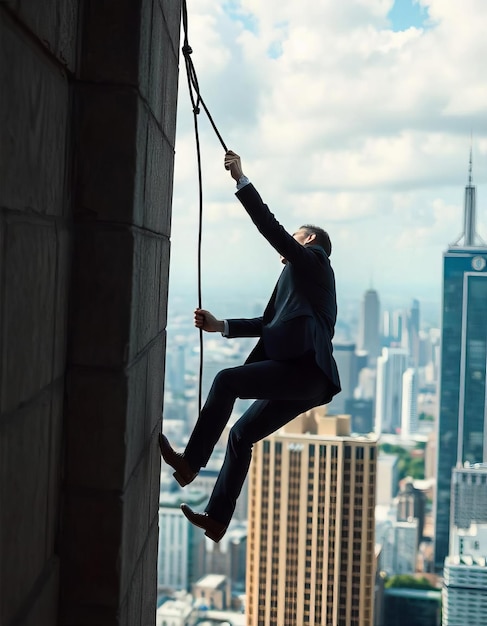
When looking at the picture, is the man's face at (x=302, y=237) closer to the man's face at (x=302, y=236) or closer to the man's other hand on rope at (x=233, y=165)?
the man's face at (x=302, y=236)

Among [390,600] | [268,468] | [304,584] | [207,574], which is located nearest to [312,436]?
[268,468]

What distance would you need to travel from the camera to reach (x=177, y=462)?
2.11m

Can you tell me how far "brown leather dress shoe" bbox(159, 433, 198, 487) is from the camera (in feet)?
6.90

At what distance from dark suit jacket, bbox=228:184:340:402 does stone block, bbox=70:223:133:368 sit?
25.0 inches

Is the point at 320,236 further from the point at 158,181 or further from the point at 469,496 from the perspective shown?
the point at 469,496

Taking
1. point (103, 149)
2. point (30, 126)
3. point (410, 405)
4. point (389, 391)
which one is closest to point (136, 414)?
point (103, 149)

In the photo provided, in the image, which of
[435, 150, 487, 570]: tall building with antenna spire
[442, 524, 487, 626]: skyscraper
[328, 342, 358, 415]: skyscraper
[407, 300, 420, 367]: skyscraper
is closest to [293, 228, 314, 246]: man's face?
[442, 524, 487, 626]: skyscraper

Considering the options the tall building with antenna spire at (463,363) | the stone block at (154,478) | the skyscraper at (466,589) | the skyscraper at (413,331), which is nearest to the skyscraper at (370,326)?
the skyscraper at (413,331)

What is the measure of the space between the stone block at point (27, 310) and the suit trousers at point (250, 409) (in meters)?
0.78

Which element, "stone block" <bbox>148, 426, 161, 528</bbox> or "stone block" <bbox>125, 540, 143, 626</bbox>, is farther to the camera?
"stone block" <bbox>148, 426, 161, 528</bbox>

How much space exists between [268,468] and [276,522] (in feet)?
3.60

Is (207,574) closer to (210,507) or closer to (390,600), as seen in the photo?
(390,600)

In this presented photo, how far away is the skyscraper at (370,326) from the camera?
138ft

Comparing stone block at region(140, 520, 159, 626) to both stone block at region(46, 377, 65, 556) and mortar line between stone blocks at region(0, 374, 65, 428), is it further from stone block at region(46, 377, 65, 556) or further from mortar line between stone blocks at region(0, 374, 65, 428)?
mortar line between stone blocks at region(0, 374, 65, 428)
